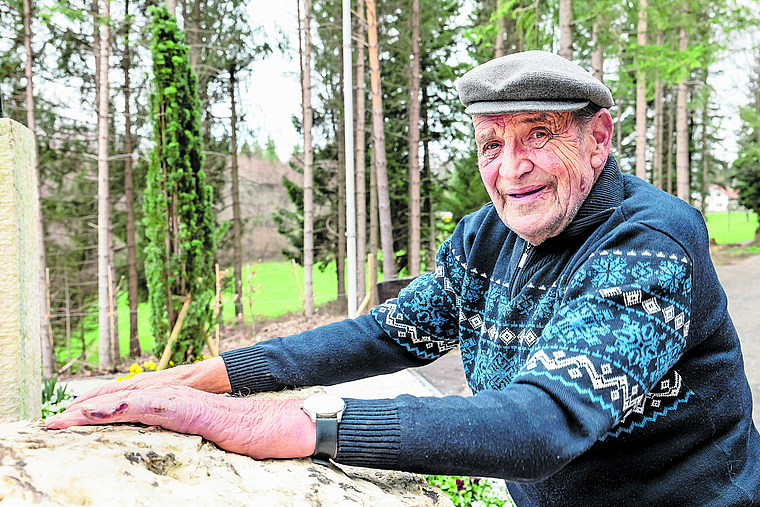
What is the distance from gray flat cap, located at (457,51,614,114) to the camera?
4.50 ft

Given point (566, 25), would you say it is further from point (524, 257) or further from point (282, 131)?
point (282, 131)

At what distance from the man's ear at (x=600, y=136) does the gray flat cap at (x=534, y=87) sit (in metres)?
0.04

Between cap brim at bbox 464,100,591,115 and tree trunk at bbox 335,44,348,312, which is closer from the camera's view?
cap brim at bbox 464,100,591,115

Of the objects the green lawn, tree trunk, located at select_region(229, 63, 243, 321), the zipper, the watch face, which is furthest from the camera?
the green lawn

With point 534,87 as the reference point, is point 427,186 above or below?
above

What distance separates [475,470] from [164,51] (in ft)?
24.7

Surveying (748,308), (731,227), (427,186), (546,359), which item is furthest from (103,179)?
(731,227)

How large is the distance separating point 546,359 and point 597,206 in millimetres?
509

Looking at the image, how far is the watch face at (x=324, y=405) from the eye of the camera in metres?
1.17

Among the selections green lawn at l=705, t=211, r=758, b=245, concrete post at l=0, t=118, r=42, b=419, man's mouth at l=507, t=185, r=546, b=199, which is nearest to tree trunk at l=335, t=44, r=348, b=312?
concrete post at l=0, t=118, r=42, b=419

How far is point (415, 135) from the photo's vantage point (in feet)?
45.9

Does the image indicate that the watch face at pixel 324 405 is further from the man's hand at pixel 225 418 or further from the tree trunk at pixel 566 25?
the tree trunk at pixel 566 25

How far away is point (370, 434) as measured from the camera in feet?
3.73

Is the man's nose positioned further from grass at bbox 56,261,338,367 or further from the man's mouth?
grass at bbox 56,261,338,367
